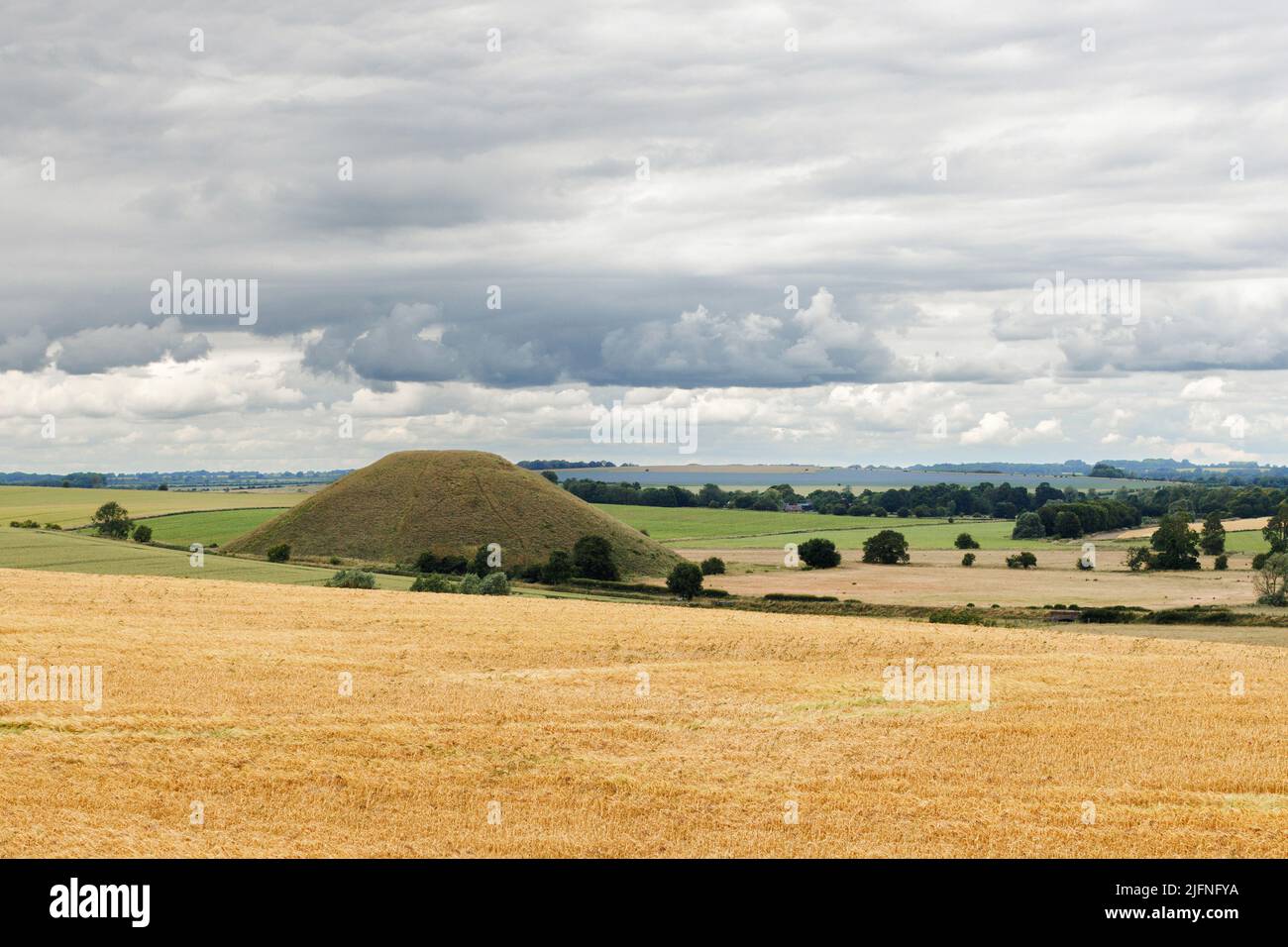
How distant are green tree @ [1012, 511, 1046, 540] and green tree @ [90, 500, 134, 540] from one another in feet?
404

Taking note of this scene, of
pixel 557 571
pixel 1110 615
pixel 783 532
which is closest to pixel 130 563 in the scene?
pixel 557 571

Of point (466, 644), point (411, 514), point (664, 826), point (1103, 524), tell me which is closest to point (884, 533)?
point (411, 514)

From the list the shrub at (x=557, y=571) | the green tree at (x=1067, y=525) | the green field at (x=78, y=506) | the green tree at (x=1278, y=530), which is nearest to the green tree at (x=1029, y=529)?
the green tree at (x=1067, y=525)

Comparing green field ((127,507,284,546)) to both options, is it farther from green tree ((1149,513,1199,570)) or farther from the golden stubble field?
green tree ((1149,513,1199,570))

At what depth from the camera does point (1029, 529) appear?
176250mm

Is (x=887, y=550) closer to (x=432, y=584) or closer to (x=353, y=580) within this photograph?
(x=432, y=584)

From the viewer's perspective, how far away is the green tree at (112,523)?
140250mm

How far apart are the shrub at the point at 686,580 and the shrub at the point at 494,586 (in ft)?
60.0

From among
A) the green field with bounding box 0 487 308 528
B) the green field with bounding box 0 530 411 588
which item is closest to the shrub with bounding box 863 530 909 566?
the green field with bounding box 0 530 411 588

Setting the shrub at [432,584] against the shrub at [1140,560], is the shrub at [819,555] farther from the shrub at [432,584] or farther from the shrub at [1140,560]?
the shrub at [432,584]

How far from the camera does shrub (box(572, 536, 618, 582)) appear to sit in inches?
4587

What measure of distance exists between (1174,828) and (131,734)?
73.6ft

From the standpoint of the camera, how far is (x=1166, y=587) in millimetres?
103250

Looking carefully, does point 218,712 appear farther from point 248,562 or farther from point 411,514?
point 411,514
